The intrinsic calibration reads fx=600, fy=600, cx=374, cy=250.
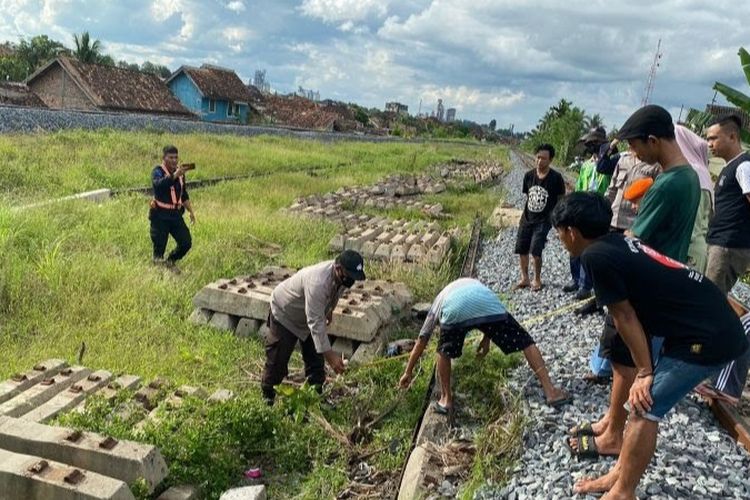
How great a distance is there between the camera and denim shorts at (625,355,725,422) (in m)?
2.63

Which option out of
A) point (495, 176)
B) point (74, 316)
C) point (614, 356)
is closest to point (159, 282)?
point (74, 316)

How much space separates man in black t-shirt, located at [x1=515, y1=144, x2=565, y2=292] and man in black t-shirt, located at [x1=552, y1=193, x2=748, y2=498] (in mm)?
4059

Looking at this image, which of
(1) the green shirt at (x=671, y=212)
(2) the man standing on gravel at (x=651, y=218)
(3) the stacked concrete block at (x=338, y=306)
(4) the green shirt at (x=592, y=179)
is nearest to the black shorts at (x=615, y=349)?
(2) the man standing on gravel at (x=651, y=218)

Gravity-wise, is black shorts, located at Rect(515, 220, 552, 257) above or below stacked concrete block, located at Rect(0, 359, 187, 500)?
above

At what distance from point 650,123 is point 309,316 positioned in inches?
99.1

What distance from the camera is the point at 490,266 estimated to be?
341 inches

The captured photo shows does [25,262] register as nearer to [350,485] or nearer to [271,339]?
[271,339]

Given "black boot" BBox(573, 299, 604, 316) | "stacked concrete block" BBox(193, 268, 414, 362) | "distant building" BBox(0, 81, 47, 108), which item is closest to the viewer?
"stacked concrete block" BBox(193, 268, 414, 362)

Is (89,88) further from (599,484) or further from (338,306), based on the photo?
(599,484)

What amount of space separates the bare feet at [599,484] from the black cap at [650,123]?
5.82 feet

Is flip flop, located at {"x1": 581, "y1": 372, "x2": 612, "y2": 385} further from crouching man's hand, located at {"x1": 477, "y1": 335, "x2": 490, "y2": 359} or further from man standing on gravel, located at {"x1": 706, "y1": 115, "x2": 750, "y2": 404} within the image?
man standing on gravel, located at {"x1": 706, "y1": 115, "x2": 750, "y2": 404}

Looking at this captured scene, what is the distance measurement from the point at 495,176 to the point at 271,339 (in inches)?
832

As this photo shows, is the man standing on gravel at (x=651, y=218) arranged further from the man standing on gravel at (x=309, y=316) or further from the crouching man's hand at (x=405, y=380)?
the man standing on gravel at (x=309, y=316)

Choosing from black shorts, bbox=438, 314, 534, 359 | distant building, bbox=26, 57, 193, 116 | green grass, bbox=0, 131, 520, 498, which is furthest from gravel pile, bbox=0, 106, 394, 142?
black shorts, bbox=438, 314, 534, 359
